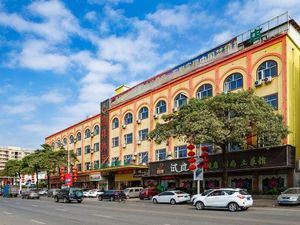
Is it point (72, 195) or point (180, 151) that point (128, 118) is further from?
point (72, 195)

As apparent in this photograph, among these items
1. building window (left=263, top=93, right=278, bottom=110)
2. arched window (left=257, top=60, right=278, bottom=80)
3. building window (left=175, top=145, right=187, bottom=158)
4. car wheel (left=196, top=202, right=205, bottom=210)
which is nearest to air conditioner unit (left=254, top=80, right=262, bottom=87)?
arched window (left=257, top=60, right=278, bottom=80)

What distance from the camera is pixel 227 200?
26344 millimetres

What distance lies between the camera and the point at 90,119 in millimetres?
74062

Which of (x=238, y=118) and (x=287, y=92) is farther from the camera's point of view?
(x=287, y=92)

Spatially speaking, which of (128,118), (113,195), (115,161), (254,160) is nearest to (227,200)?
(254,160)

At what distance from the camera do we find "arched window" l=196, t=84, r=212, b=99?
45.7 m

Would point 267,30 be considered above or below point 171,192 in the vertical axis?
above

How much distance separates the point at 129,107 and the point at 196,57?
15.6 meters

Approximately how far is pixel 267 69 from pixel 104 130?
34977mm

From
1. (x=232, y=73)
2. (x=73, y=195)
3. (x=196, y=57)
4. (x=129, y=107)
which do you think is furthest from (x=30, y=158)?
(x=232, y=73)

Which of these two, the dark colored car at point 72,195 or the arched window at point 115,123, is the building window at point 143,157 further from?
the dark colored car at point 72,195

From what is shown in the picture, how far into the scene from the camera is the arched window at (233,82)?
42.2 metres

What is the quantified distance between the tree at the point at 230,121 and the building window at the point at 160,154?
16520 millimetres

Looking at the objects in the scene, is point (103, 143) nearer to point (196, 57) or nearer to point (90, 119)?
point (90, 119)
